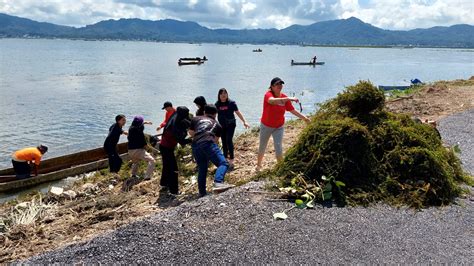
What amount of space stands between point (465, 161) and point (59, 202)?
9.15 m

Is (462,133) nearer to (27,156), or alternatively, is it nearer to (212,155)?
(212,155)

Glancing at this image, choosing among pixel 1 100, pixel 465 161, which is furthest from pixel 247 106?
pixel 465 161

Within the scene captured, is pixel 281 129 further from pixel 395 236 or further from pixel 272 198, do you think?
pixel 395 236

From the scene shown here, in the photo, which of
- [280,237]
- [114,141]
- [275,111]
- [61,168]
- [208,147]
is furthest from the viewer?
[61,168]

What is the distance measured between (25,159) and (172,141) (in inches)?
242

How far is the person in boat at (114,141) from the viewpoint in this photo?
422 inches

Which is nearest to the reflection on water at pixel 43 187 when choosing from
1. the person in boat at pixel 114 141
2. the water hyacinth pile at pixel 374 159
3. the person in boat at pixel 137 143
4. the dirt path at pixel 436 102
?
the person in boat at pixel 114 141

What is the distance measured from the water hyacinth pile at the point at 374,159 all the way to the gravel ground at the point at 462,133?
6.77 ft

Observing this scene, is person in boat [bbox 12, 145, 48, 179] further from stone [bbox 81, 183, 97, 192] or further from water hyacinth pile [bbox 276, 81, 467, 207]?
water hyacinth pile [bbox 276, 81, 467, 207]

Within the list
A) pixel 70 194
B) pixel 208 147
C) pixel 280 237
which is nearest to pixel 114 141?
pixel 70 194

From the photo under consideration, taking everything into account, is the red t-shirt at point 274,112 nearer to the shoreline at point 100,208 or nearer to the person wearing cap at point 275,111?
the person wearing cap at point 275,111

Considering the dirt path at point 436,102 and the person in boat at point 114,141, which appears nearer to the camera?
the person in boat at point 114,141

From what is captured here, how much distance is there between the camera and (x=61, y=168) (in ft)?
45.2

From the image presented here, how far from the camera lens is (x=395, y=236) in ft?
18.8
